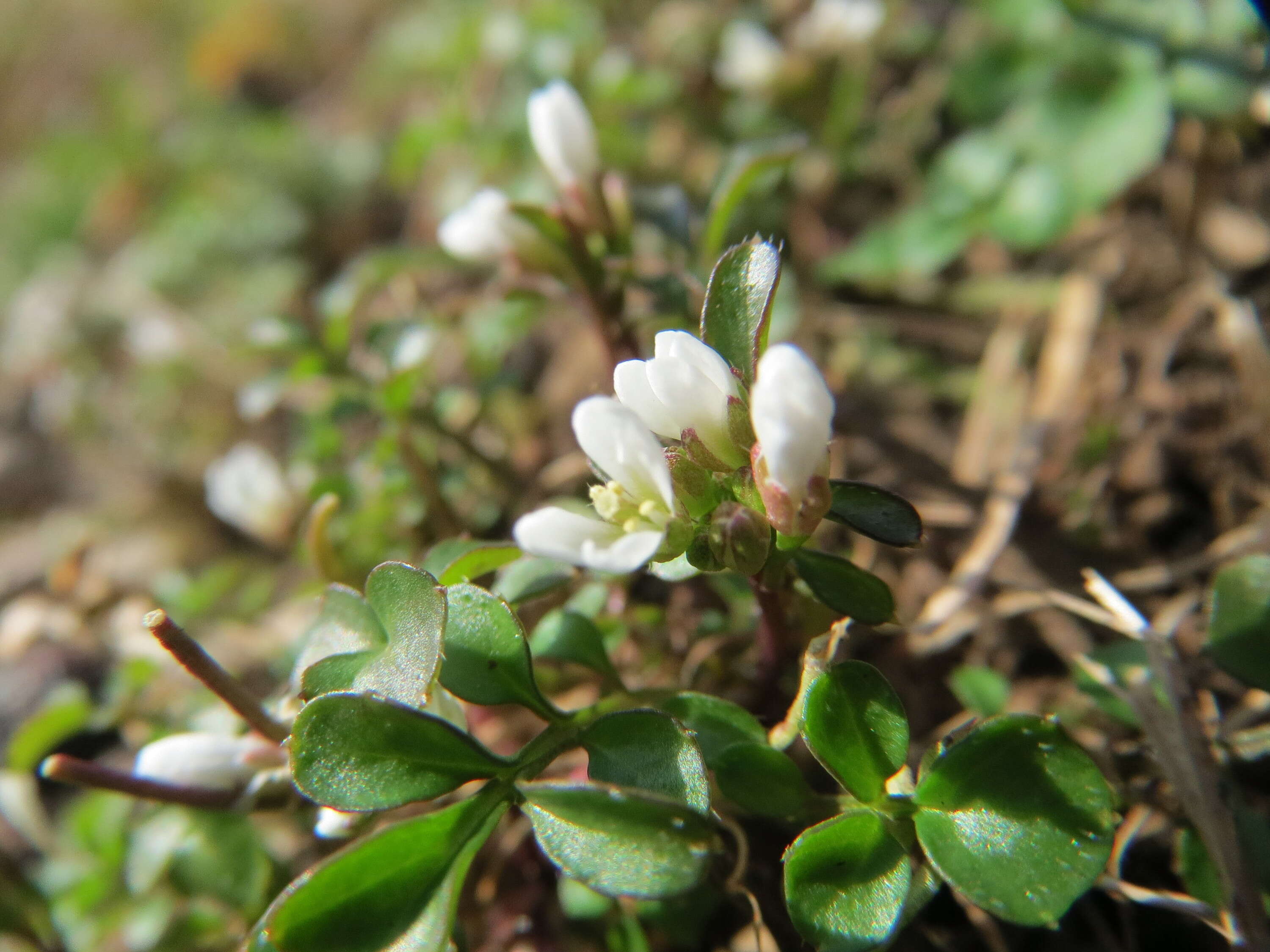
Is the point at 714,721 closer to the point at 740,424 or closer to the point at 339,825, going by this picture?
the point at 740,424

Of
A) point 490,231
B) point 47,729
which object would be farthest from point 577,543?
point 47,729

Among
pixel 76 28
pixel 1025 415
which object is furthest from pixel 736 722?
pixel 76 28

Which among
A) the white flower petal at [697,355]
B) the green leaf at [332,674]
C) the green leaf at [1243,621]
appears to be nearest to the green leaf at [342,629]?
the green leaf at [332,674]

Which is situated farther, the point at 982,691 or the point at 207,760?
the point at 982,691

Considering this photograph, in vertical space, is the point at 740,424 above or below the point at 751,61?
above

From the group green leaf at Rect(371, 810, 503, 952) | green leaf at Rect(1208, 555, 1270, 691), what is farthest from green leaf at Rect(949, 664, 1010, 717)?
green leaf at Rect(371, 810, 503, 952)

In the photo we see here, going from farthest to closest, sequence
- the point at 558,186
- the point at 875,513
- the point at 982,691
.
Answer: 1. the point at 558,186
2. the point at 982,691
3. the point at 875,513

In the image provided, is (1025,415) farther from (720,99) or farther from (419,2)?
(419,2)
